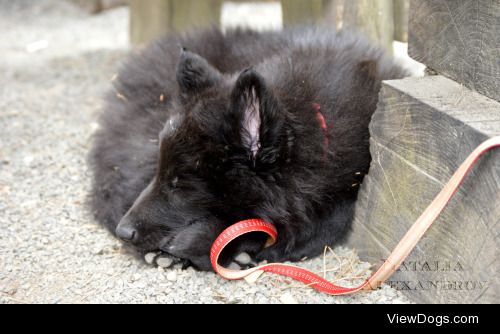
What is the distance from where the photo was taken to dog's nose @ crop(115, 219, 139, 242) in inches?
126

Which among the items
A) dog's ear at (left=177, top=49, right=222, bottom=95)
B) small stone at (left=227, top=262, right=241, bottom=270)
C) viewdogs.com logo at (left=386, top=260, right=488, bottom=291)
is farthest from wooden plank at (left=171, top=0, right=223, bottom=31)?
viewdogs.com logo at (left=386, top=260, right=488, bottom=291)

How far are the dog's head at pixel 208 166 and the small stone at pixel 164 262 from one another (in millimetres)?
44

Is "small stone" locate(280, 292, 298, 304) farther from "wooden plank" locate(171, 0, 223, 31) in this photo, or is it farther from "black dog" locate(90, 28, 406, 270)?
"wooden plank" locate(171, 0, 223, 31)

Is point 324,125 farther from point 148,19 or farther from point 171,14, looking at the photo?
point 148,19

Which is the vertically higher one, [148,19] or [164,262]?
[148,19]

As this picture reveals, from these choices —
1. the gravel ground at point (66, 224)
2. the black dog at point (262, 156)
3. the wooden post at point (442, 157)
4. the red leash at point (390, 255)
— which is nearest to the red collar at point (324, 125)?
the black dog at point (262, 156)

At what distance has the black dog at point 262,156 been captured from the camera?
2.95 m

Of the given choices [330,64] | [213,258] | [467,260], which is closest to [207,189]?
[213,258]

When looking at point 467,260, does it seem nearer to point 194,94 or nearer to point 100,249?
point 194,94

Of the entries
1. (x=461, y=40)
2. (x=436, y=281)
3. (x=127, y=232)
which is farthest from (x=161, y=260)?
(x=461, y=40)

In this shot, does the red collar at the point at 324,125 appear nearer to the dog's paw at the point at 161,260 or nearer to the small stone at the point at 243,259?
the small stone at the point at 243,259

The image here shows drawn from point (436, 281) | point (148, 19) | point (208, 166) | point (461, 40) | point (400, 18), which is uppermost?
point (461, 40)

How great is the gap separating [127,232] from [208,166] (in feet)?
1.77

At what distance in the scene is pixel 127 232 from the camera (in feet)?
10.5
